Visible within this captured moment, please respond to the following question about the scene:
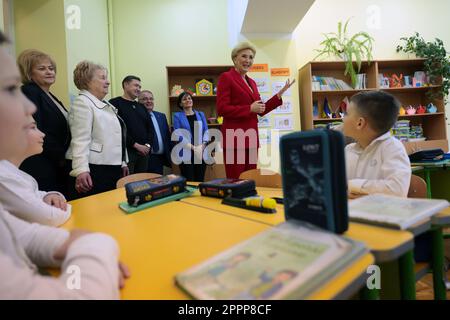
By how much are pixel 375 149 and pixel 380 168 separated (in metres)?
0.11

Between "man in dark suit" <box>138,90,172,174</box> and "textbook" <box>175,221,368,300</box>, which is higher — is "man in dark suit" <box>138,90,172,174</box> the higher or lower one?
the higher one

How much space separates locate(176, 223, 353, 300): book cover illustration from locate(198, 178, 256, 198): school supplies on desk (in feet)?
1.86

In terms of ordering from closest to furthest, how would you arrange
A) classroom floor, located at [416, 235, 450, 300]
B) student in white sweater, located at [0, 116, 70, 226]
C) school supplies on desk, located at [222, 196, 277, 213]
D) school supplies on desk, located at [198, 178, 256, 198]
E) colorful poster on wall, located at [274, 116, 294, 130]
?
1. student in white sweater, located at [0, 116, 70, 226]
2. school supplies on desk, located at [222, 196, 277, 213]
3. school supplies on desk, located at [198, 178, 256, 198]
4. classroom floor, located at [416, 235, 450, 300]
5. colorful poster on wall, located at [274, 116, 294, 130]

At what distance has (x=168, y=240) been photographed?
75 centimetres

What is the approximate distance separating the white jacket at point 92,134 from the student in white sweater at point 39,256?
1077mm

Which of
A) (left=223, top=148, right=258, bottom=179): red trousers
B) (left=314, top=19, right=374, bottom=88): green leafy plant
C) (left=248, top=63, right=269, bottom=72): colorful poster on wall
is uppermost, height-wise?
(left=314, top=19, right=374, bottom=88): green leafy plant

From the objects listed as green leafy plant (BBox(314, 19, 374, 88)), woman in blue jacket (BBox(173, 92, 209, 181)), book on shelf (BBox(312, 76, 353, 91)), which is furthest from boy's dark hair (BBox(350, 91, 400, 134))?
green leafy plant (BBox(314, 19, 374, 88))

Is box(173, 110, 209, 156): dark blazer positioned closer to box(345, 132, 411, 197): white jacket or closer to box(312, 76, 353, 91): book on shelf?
box(312, 76, 353, 91): book on shelf

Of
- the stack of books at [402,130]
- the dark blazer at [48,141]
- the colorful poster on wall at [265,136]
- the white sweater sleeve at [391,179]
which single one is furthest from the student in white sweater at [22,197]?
the stack of books at [402,130]

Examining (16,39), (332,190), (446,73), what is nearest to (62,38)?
(16,39)

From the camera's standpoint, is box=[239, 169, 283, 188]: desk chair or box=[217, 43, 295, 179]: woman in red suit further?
box=[217, 43, 295, 179]: woman in red suit

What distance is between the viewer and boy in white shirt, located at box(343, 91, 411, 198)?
110cm

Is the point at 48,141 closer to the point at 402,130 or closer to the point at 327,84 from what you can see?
the point at 327,84

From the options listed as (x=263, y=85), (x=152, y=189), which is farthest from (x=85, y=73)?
(x=263, y=85)
